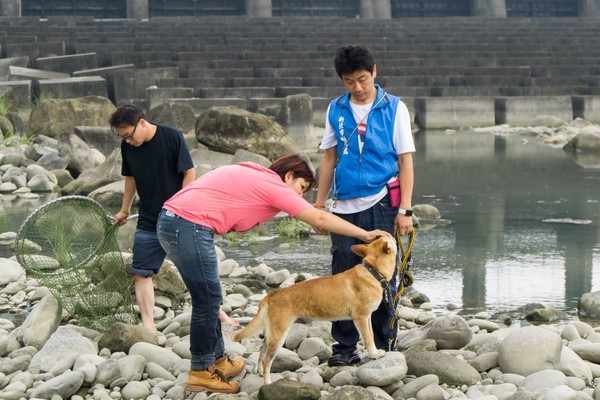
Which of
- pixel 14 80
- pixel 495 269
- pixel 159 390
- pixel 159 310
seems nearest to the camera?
pixel 159 390

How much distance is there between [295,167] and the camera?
17.7 ft

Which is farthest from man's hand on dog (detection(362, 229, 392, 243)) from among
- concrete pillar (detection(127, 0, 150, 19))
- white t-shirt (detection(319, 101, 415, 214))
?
concrete pillar (detection(127, 0, 150, 19))

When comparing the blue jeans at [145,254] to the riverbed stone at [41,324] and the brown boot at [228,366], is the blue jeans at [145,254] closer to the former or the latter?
the riverbed stone at [41,324]

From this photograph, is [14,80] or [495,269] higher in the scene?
[14,80]

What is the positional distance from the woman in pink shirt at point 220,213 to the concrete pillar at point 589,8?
39699mm

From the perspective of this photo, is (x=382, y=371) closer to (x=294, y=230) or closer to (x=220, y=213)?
(x=220, y=213)

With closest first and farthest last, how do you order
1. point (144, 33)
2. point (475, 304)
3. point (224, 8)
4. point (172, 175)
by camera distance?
point (172, 175), point (475, 304), point (144, 33), point (224, 8)

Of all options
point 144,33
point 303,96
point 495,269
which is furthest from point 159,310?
point 144,33

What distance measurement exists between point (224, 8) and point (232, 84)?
17.6 metres

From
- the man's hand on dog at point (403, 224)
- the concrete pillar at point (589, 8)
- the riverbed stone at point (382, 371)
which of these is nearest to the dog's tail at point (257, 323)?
the riverbed stone at point (382, 371)

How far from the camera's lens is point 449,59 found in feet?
87.7

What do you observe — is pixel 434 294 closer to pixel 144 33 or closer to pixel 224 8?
pixel 144 33

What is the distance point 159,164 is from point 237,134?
9227 millimetres

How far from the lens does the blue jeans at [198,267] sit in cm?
536
